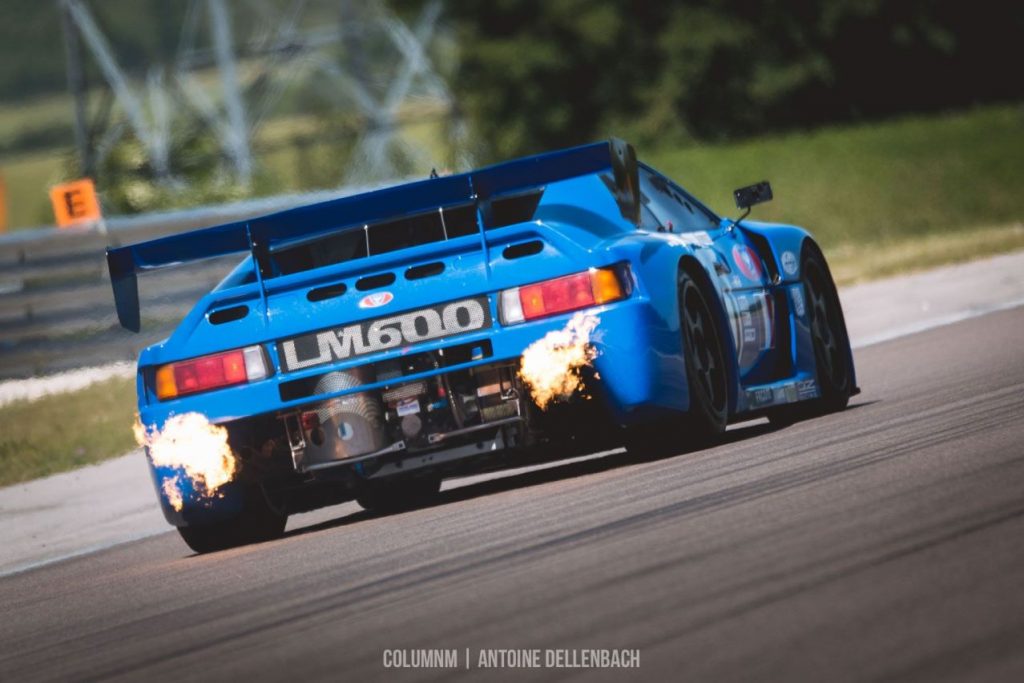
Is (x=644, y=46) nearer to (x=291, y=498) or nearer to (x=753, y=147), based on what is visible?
(x=753, y=147)

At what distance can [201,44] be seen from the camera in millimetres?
116812

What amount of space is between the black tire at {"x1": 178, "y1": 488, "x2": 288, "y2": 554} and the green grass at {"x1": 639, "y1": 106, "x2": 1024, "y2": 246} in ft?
77.1

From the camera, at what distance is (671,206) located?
8.91 metres

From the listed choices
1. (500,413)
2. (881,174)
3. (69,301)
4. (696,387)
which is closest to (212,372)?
(500,413)

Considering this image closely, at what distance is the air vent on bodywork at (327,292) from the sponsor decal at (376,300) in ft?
0.36

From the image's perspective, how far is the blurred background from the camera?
18.7 m

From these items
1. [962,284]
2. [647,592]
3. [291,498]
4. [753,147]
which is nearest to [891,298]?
[962,284]

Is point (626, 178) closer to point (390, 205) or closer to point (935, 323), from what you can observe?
point (390, 205)

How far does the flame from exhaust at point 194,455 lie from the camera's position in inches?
305

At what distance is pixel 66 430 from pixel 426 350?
6854 mm

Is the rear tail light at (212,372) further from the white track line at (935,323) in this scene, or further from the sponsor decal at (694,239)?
the white track line at (935,323)

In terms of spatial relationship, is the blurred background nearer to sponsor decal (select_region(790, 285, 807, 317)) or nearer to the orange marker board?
the orange marker board

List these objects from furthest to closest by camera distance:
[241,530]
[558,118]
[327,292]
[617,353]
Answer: [558,118] → [241,530] → [327,292] → [617,353]

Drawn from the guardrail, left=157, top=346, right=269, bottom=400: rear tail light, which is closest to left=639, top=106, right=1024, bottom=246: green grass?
the guardrail
